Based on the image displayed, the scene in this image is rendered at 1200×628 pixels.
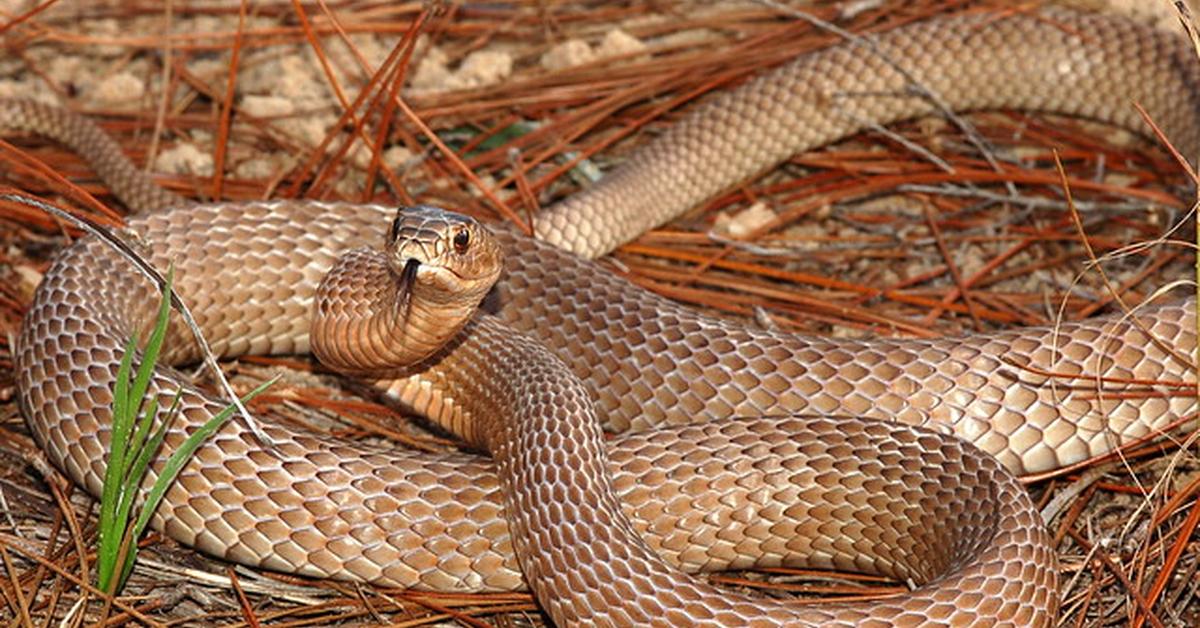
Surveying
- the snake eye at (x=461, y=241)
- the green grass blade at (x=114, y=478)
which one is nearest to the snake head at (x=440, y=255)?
the snake eye at (x=461, y=241)

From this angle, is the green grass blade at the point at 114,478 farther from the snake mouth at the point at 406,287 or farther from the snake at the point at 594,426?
the snake mouth at the point at 406,287

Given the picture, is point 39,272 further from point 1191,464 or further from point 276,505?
point 1191,464

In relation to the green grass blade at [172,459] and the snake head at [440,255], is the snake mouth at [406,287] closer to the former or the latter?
the snake head at [440,255]

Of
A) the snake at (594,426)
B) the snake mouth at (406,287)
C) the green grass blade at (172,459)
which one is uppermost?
the snake mouth at (406,287)

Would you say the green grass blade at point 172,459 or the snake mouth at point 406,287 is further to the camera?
the snake mouth at point 406,287

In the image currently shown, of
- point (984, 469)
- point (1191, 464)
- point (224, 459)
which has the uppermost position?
point (224, 459)

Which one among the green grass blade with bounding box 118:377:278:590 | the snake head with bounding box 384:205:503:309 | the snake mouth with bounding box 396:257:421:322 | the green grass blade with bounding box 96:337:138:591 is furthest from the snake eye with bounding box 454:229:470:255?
the green grass blade with bounding box 96:337:138:591

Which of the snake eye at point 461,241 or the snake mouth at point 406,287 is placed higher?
the snake eye at point 461,241

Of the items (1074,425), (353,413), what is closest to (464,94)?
(353,413)
